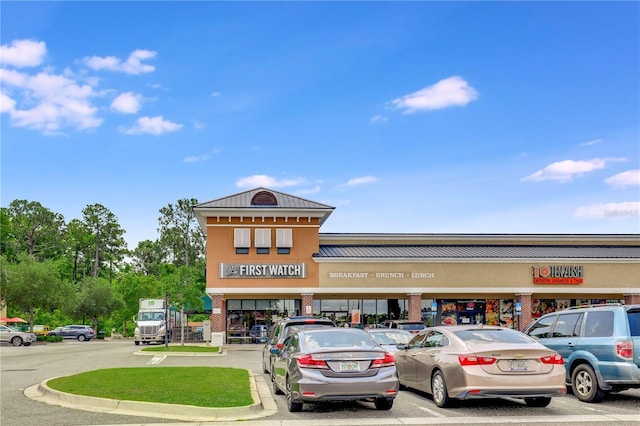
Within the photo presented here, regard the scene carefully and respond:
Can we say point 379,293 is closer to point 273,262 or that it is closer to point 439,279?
point 439,279

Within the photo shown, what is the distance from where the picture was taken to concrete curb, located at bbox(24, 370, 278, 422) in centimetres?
1187

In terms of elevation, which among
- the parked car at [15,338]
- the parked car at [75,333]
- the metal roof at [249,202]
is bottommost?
the parked car at [75,333]

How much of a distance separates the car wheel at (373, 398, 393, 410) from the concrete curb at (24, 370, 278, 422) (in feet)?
6.29

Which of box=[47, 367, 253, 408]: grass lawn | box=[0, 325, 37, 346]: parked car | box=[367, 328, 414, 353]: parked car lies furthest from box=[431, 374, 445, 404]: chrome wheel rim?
box=[0, 325, 37, 346]: parked car

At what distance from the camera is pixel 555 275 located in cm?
4466

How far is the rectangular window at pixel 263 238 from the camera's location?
43.4 meters

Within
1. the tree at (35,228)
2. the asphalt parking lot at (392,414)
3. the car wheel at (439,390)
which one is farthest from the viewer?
the tree at (35,228)

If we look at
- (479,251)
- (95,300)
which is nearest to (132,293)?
(95,300)

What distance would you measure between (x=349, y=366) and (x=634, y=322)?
5.60 meters

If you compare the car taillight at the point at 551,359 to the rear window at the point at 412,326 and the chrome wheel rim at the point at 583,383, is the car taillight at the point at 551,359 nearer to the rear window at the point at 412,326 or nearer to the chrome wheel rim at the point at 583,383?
the chrome wheel rim at the point at 583,383

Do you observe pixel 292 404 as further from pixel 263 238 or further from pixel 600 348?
pixel 263 238

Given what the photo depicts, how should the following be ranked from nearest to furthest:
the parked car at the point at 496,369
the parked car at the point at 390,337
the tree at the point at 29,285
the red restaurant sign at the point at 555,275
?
the parked car at the point at 496,369 < the parked car at the point at 390,337 < the red restaurant sign at the point at 555,275 < the tree at the point at 29,285

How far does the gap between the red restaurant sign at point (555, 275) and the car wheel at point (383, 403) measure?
3463cm

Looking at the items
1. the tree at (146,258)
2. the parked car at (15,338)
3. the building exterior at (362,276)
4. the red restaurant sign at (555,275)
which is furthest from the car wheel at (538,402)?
the tree at (146,258)
